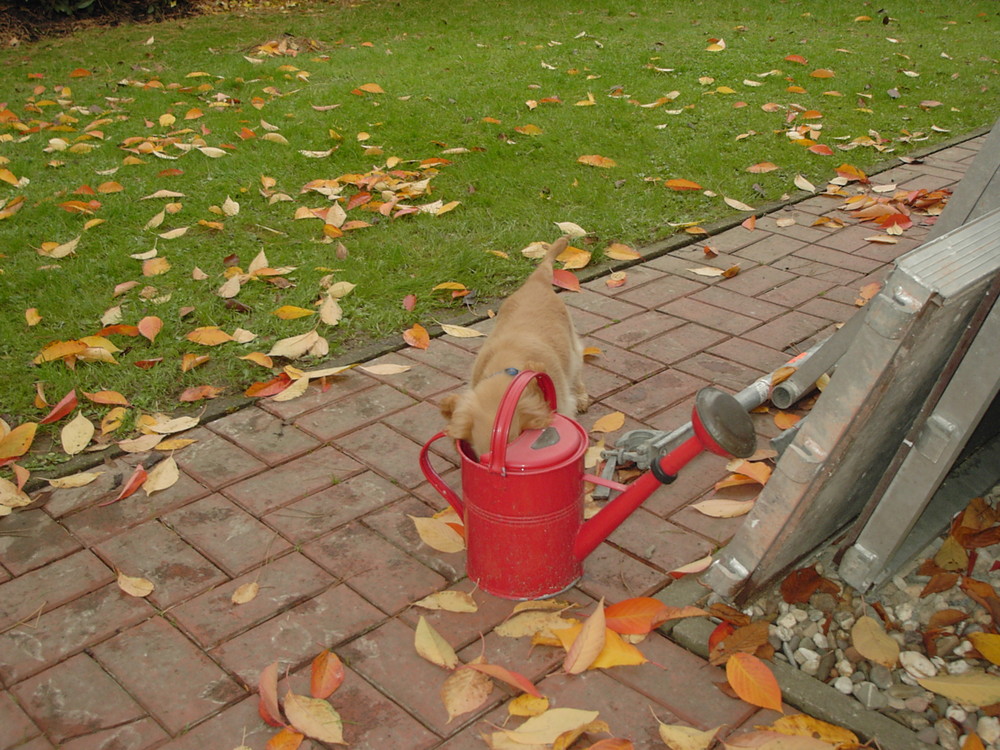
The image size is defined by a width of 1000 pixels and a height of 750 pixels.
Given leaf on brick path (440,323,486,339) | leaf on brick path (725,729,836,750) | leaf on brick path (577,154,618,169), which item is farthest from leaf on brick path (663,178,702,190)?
leaf on brick path (725,729,836,750)

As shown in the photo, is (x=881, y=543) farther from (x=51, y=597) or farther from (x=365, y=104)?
(x=365, y=104)

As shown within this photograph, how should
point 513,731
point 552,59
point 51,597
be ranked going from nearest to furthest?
point 513,731
point 51,597
point 552,59

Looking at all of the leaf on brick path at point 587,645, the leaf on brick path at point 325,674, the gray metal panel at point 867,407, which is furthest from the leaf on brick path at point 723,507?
the leaf on brick path at point 325,674

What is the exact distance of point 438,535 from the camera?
2771 millimetres

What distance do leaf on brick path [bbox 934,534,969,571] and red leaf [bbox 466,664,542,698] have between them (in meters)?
1.14

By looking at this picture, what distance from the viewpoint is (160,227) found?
4.85 m

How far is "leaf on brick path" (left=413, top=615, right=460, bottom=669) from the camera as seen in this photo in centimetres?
230

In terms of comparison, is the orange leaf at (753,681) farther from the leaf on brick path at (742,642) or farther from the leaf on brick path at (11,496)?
the leaf on brick path at (11,496)

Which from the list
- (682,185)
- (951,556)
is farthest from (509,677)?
(682,185)

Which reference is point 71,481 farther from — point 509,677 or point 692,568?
point 692,568

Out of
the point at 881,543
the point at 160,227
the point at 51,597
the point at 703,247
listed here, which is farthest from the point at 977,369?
the point at 160,227

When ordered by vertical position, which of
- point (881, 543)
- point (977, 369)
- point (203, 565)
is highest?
point (977, 369)

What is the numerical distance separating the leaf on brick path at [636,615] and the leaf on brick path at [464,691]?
0.37m

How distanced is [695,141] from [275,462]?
155 inches
